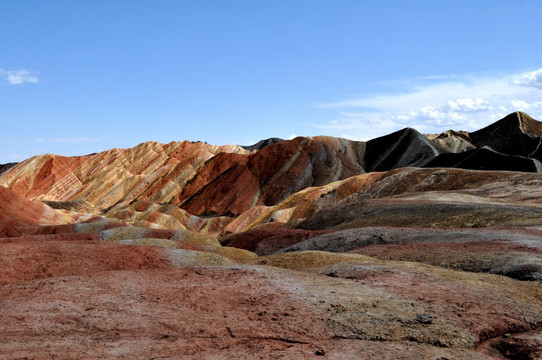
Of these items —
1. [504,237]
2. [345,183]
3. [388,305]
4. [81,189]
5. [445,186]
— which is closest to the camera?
[388,305]

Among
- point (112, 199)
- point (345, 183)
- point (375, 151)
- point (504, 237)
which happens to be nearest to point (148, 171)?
point (112, 199)

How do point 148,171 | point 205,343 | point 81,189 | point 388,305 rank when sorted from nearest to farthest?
1. point 205,343
2. point 388,305
3. point 81,189
4. point 148,171

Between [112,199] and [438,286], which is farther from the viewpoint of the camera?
[112,199]

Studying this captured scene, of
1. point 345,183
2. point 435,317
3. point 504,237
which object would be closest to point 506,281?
point 435,317

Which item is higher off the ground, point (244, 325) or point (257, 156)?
point (257, 156)

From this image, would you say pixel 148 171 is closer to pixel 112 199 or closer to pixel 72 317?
pixel 112 199

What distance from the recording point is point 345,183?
66750 mm

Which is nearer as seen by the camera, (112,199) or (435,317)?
(435,317)

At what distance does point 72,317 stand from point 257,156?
9379cm

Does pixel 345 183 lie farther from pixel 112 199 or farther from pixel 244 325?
pixel 112 199

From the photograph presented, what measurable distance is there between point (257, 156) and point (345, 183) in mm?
43007

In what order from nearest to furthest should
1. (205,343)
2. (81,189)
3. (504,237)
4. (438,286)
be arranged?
(205,343) < (438,286) < (504,237) < (81,189)

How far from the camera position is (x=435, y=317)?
Result: 45.6ft

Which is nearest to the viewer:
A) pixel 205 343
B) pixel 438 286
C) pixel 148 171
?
pixel 205 343
